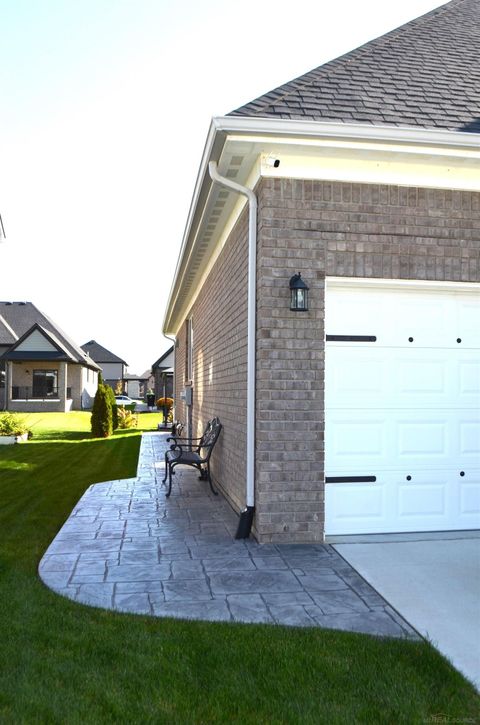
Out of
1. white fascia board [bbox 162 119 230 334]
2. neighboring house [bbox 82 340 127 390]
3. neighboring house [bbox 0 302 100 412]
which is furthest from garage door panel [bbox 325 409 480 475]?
neighboring house [bbox 82 340 127 390]

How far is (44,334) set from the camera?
111 feet

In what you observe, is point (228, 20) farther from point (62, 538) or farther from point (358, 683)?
point (358, 683)

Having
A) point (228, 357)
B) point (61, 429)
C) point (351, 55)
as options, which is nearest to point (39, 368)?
point (61, 429)

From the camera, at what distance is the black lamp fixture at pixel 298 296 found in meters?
5.47

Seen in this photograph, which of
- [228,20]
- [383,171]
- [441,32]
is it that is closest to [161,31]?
[228,20]

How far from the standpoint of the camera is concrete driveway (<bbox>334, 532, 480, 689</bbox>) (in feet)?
11.2

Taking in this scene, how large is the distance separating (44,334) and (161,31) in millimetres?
26835

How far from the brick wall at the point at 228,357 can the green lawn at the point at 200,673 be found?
9.11 feet

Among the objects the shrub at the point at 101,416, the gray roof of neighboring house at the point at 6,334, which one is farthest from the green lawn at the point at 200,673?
the gray roof of neighboring house at the point at 6,334

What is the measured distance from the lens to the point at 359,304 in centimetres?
587

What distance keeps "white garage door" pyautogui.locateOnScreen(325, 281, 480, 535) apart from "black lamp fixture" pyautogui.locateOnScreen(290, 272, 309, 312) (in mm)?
374

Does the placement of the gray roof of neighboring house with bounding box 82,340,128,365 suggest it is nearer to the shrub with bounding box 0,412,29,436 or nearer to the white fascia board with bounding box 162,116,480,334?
the shrub with bounding box 0,412,29,436

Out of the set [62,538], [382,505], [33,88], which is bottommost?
[62,538]

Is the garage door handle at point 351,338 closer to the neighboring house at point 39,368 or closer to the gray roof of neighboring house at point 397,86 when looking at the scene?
the gray roof of neighboring house at point 397,86
